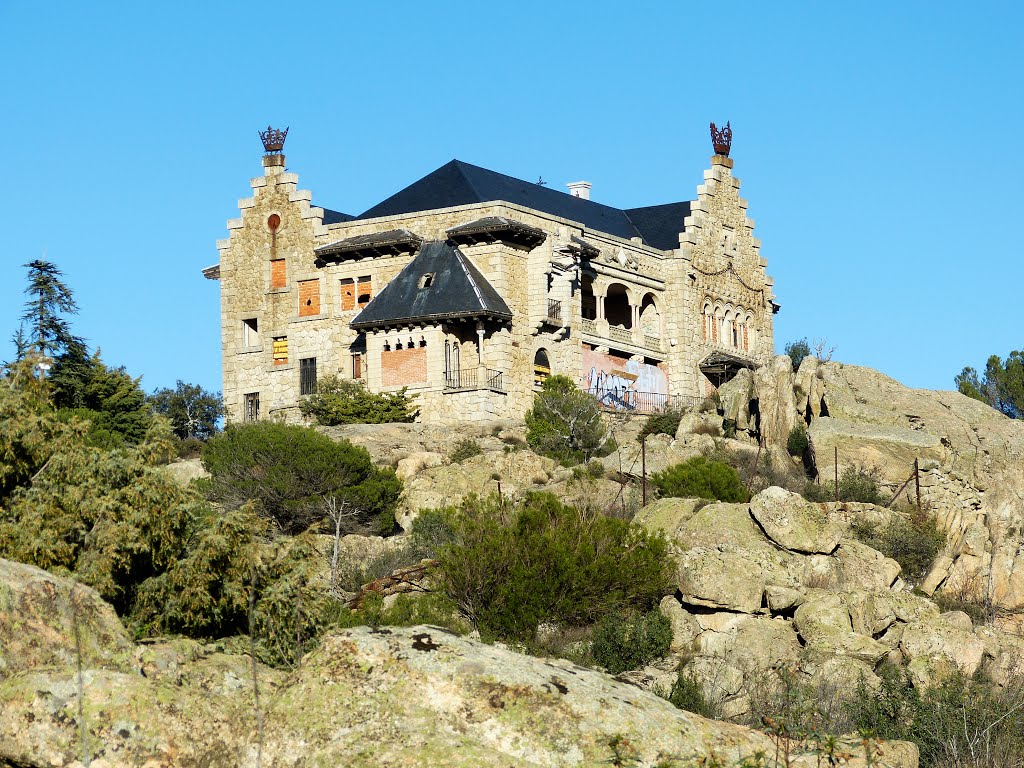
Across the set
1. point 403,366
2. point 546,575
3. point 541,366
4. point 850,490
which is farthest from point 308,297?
point 546,575

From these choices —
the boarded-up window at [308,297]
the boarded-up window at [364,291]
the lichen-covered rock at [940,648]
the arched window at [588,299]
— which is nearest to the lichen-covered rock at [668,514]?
the lichen-covered rock at [940,648]

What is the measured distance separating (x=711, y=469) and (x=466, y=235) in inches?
562

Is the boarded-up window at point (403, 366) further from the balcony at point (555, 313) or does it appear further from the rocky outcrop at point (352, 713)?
the rocky outcrop at point (352, 713)

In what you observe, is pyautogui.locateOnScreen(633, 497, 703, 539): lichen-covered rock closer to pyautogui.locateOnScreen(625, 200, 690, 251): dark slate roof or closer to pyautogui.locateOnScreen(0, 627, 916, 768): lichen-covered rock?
pyautogui.locateOnScreen(0, 627, 916, 768): lichen-covered rock

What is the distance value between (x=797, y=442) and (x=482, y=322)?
35.1 ft

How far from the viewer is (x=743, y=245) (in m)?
64.6

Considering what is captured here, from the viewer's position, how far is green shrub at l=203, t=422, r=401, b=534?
44156 millimetres

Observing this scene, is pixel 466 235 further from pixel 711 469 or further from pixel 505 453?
pixel 711 469

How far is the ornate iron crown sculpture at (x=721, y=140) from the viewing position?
212ft

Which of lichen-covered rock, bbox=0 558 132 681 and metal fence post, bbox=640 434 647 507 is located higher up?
metal fence post, bbox=640 434 647 507

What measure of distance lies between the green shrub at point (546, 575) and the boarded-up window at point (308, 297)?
25098 millimetres

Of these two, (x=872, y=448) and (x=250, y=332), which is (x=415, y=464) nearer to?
(x=872, y=448)

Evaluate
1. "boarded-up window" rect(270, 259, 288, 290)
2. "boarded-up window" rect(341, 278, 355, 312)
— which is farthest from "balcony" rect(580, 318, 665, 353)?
"boarded-up window" rect(270, 259, 288, 290)

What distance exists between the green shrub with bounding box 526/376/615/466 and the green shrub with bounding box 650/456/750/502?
166 inches
